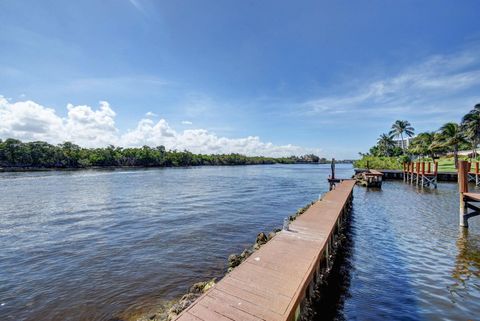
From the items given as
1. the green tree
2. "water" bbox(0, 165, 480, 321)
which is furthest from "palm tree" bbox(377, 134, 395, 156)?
"water" bbox(0, 165, 480, 321)

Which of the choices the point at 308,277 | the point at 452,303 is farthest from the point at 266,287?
the point at 452,303

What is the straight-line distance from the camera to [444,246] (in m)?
10.6

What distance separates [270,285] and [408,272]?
5.92 metres

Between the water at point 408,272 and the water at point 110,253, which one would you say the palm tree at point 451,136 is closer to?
the water at point 408,272

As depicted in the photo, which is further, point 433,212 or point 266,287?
point 433,212

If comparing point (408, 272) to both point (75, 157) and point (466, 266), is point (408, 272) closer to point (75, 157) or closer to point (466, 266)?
point (466, 266)

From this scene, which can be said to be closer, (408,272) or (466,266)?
(408,272)

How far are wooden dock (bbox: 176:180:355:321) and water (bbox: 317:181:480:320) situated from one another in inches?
45.7

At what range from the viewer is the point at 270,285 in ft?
17.5

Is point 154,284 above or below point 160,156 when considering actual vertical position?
below

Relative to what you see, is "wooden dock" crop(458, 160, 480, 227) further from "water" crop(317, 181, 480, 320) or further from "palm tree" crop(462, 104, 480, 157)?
"palm tree" crop(462, 104, 480, 157)

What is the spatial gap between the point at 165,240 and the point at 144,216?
611 centimetres

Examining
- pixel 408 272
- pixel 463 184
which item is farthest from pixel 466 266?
pixel 463 184

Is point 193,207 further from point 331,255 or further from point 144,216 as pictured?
point 331,255
